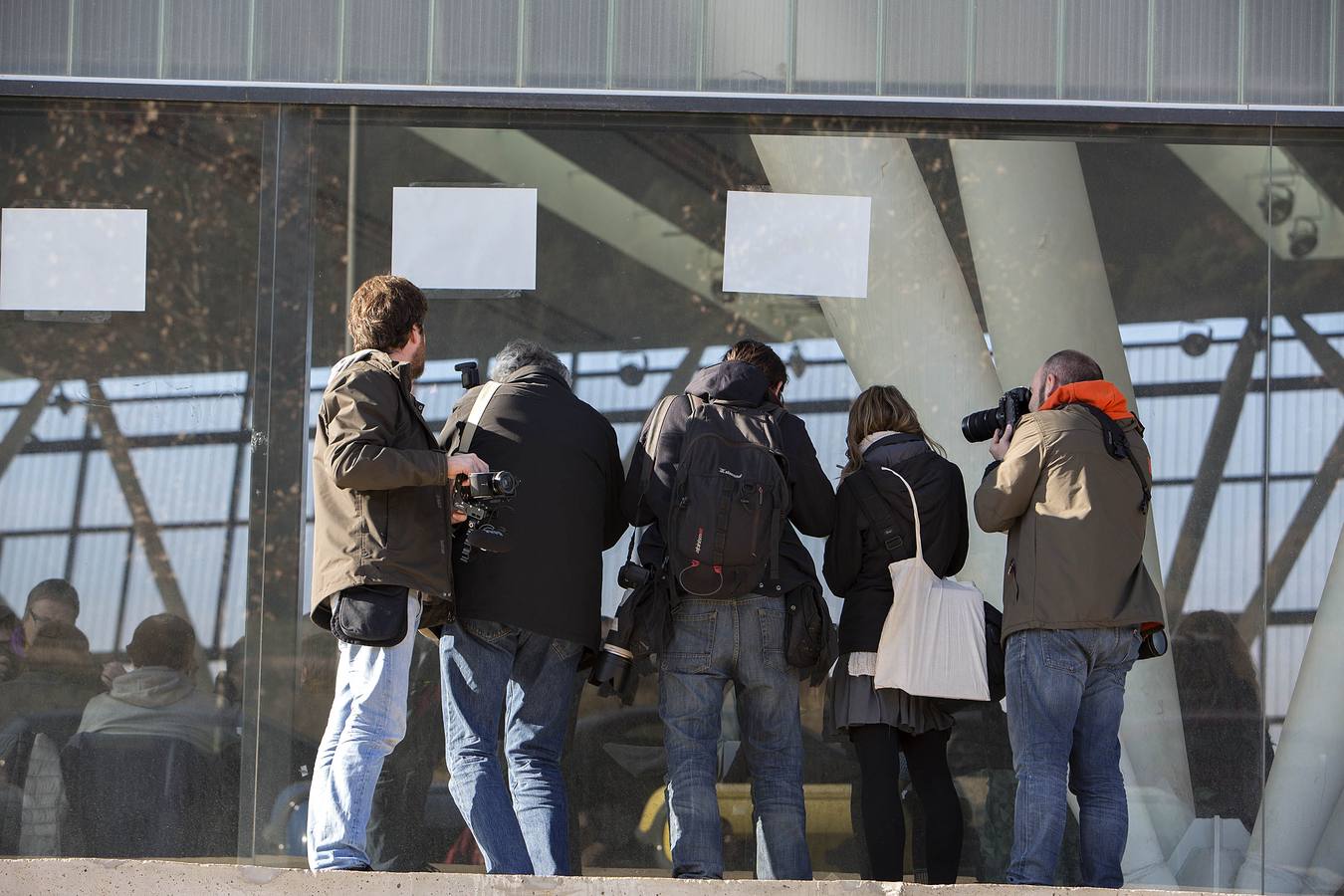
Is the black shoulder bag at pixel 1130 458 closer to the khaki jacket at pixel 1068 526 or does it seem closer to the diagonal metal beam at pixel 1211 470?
the khaki jacket at pixel 1068 526

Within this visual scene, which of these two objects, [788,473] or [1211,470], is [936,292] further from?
[788,473]

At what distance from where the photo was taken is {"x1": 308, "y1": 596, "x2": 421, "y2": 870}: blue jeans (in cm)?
475

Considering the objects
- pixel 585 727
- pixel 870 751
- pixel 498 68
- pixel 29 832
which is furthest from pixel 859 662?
pixel 29 832

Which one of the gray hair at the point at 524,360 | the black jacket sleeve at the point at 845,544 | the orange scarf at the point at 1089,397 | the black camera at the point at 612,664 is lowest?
the black camera at the point at 612,664

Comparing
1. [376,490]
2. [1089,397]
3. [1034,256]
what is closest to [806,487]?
[1089,397]

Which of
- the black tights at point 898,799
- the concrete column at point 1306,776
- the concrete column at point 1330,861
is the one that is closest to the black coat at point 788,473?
the black tights at point 898,799

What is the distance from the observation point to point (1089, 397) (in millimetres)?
5570

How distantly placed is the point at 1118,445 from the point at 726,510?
1.28 meters

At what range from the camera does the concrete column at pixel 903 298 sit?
6895 mm

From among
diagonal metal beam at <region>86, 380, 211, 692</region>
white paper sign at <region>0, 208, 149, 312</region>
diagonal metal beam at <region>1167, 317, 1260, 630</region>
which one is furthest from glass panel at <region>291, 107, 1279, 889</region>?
white paper sign at <region>0, 208, 149, 312</region>

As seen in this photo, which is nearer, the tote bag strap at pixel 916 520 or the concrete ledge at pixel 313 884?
the concrete ledge at pixel 313 884

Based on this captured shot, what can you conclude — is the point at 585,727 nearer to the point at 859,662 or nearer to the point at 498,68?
the point at 859,662

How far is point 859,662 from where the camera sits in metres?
5.68

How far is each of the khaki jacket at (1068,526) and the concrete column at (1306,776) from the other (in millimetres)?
1575
